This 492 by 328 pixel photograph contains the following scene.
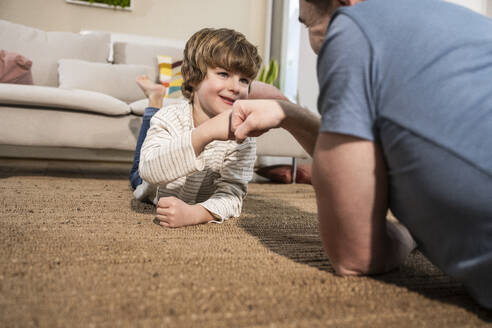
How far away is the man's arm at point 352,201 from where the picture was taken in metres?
0.51

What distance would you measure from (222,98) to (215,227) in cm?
36

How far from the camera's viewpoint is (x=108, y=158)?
298 cm

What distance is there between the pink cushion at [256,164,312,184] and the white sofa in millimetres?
115

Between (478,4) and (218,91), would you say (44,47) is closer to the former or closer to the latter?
(218,91)

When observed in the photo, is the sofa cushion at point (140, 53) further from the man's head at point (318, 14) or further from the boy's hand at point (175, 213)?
the man's head at point (318, 14)

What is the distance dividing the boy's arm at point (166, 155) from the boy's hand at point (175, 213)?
0.05 m

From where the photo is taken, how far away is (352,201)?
1.72 ft

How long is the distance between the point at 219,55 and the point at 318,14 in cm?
49

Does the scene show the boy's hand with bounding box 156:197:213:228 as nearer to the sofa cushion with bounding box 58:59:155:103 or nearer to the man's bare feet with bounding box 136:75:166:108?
the man's bare feet with bounding box 136:75:166:108

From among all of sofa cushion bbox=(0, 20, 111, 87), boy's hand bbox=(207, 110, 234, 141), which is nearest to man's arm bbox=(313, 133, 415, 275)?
boy's hand bbox=(207, 110, 234, 141)

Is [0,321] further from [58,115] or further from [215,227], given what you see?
[58,115]

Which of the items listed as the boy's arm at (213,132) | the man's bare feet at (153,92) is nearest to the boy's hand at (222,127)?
the boy's arm at (213,132)

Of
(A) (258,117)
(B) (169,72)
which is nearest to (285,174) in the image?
(B) (169,72)

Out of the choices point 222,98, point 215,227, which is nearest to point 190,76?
point 222,98
